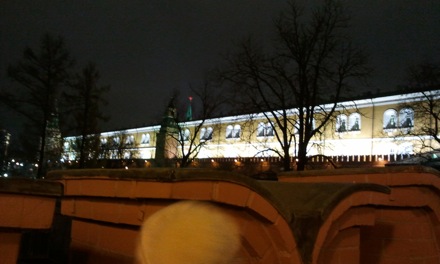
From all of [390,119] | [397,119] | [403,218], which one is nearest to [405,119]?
[397,119]

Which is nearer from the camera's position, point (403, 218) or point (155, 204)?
point (155, 204)

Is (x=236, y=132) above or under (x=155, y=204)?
above

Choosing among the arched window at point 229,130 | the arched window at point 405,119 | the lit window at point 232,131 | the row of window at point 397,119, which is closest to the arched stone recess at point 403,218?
the arched window at point 405,119

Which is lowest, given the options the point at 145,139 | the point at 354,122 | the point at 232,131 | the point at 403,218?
the point at 403,218

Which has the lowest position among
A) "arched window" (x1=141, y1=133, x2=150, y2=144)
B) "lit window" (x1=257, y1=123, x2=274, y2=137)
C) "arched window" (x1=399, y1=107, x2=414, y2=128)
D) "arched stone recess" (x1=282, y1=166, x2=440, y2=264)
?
"arched stone recess" (x1=282, y1=166, x2=440, y2=264)

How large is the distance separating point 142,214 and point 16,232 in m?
1.14

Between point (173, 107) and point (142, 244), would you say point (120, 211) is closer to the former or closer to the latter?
point (142, 244)

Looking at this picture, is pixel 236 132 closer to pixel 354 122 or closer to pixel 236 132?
pixel 236 132

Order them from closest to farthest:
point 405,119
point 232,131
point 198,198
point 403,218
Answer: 1. point 198,198
2. point 403,218
3. point 405,119
4. point 232,131

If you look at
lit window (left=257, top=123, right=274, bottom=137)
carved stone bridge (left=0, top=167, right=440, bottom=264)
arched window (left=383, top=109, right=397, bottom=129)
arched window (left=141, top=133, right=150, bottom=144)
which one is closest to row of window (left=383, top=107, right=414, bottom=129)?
arched window (left=383, top=109, right=397, bottom=129)

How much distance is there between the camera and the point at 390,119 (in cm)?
6906

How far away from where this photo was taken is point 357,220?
19.1ft

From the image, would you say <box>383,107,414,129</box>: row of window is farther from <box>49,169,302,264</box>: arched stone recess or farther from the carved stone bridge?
<box>49,169,302,264</box>: arched stone recess

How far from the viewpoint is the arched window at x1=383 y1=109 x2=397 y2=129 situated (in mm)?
68188
